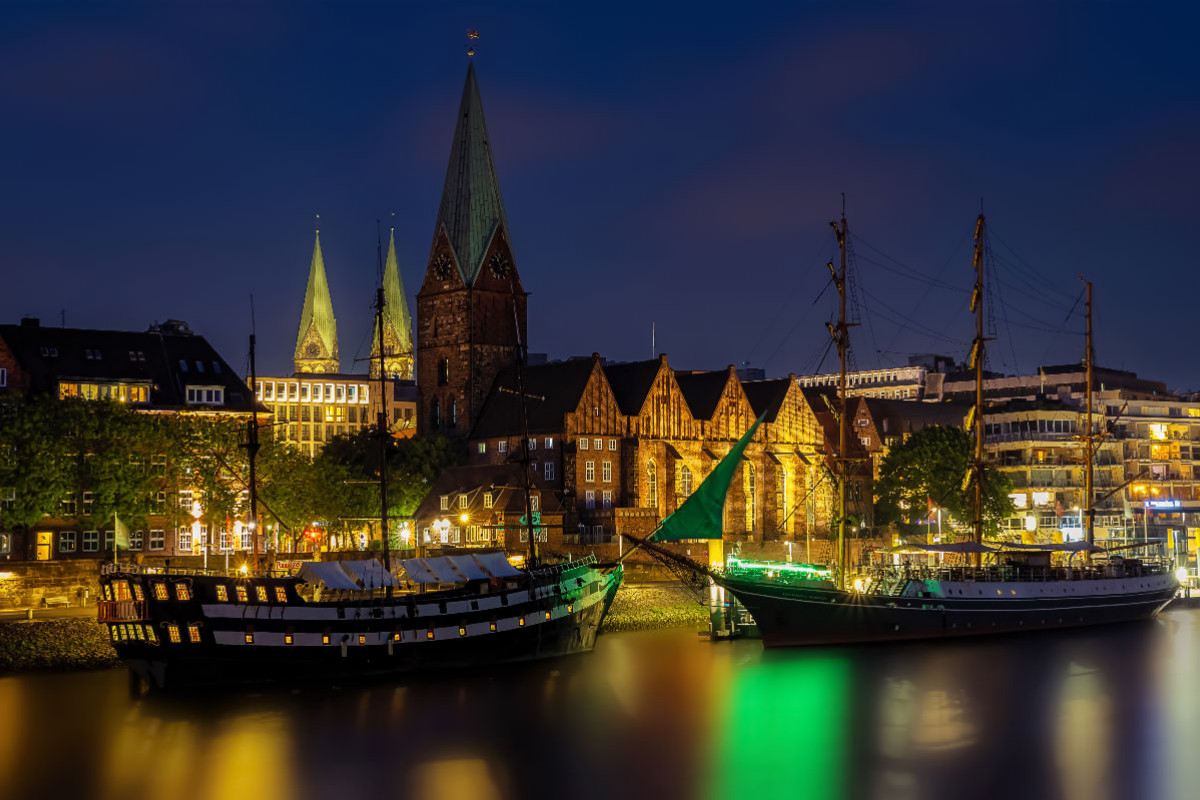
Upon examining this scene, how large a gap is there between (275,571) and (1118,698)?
40.5 metres

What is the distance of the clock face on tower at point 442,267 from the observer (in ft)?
477

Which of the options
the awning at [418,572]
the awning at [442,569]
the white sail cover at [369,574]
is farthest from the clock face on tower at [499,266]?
the white sail cover at [369,574]

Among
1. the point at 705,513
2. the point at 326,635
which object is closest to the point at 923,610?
the point at 705,513

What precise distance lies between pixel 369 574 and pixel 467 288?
70874 millimetres

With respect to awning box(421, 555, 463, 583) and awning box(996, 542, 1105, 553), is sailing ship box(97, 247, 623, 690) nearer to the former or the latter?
awning box(421, 555, 463, 583)

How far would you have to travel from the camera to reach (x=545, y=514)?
112750 mm

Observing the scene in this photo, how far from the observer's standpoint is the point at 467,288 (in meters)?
143

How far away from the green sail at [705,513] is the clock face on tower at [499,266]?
61512mm

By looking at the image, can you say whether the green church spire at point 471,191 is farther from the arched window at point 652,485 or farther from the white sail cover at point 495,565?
the white sail cover at point 495,565

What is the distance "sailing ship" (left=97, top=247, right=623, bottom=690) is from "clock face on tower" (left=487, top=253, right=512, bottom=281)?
66.2 metres

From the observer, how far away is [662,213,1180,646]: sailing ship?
83.4 m

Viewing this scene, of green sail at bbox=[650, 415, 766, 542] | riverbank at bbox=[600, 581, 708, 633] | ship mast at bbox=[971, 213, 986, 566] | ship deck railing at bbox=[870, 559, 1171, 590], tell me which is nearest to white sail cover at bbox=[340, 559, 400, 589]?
green sail at bbox=[650, 415, 766, 542]

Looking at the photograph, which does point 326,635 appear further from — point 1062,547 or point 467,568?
point 1062,547

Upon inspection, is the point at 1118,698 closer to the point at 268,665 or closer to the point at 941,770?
the point at 941,770
